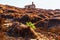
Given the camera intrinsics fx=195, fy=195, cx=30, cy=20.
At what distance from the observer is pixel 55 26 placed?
39.6 m

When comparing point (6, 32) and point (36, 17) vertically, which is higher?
point (6, 32)

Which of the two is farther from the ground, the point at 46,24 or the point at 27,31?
the point at 27,31

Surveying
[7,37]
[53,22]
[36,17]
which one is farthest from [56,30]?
[36,17]

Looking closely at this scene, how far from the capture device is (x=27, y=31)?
2692 centimetres

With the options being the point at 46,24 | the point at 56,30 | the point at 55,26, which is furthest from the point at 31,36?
the point at 46,24

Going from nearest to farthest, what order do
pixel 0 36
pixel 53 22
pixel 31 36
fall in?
pixel 0 36 → pixel 31 36 → pixel 53 22

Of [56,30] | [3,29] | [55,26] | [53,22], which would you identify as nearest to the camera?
[3,29]

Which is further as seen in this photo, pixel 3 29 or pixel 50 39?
pixel 3 29

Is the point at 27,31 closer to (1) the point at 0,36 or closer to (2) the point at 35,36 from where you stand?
(2) the point at 35,36

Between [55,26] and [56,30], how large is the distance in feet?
11.3

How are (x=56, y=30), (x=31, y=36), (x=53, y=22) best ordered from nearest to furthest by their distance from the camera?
1. (x=31, y=36)
2. (x=56, y=30)
3. (x=53, y=22)

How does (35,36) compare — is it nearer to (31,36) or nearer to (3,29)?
(31,36)

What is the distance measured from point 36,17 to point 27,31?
2598cm

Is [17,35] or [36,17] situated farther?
[36,17]
